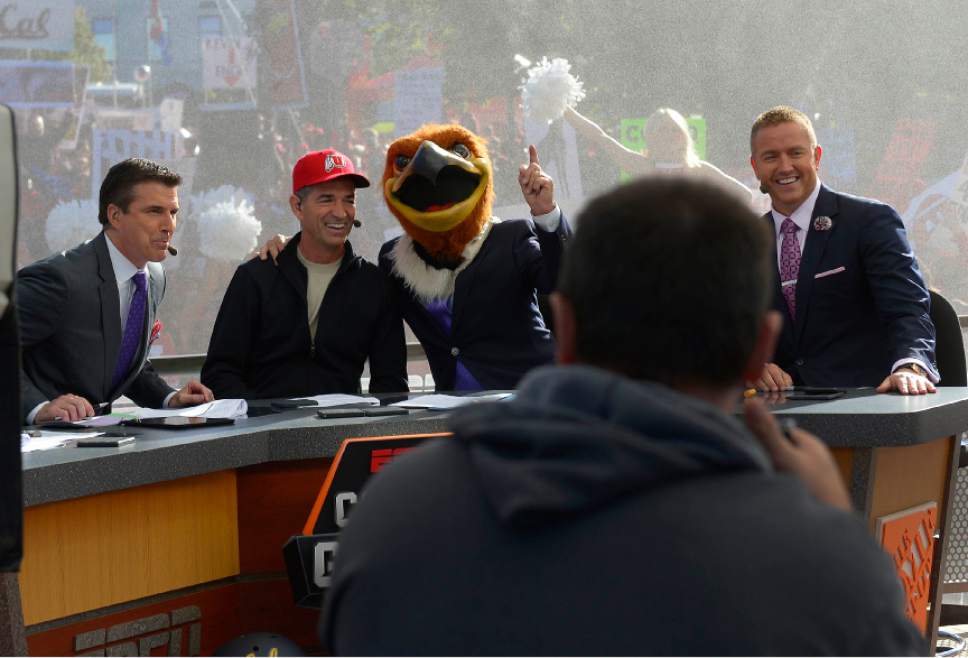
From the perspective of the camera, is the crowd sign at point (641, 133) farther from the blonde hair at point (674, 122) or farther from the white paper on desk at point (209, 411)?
the white paper on desk at point (209, 411)

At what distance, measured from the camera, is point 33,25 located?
6.18 meters

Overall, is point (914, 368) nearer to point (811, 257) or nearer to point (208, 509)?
point (811, 257)

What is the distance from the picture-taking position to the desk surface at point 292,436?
8.27 feet

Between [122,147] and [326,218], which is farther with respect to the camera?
[122,147]

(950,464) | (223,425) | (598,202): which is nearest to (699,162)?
(950,464)

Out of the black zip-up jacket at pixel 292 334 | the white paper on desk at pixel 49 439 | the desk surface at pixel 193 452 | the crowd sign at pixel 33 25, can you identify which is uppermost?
the crowd sign at pixel 33 25

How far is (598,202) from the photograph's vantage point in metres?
1.07

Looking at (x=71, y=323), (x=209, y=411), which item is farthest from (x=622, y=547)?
(x=71, y=323)

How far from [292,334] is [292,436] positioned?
46.4 inches

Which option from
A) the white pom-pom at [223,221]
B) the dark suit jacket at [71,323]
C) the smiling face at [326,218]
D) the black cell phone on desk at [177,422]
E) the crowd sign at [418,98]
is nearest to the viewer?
the black cell phone on desk at [177,422]

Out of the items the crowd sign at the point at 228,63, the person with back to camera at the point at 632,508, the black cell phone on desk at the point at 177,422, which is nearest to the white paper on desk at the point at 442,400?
the black cell phone on desk at the point at 177,422

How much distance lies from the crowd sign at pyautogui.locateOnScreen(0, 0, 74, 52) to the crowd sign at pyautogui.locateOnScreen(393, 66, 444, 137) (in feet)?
5.70

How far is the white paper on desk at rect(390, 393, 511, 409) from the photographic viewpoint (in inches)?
131

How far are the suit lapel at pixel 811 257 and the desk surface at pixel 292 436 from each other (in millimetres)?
495
